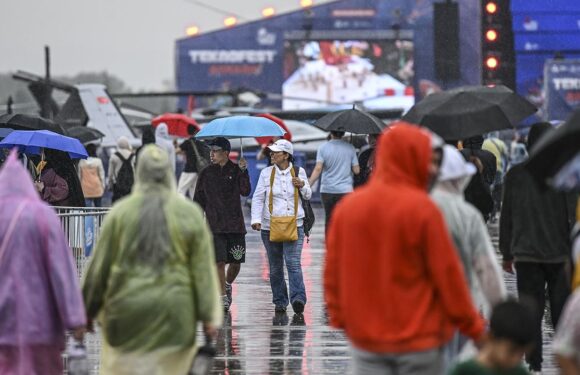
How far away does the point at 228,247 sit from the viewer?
16062 millimetres

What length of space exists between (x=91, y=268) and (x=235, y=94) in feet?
164

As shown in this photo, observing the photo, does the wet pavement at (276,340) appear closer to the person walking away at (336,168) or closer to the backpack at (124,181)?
the person walking away at (336,168)

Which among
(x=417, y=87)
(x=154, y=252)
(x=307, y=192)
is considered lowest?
(x=417, y=87)

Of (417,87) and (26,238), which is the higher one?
(26,238)

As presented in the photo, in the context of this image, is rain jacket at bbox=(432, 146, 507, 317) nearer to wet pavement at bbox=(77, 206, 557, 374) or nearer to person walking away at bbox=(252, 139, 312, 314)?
wet pavement at bbox=(77, 206, 557, 374)

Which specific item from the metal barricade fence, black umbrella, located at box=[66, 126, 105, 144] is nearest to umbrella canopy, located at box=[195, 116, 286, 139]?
the metal barricade fence

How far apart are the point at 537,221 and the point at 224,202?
515 cm

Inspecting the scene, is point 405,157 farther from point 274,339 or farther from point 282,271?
point 282,271

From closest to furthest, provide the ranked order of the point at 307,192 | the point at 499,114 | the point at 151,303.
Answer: the point at 151,303, the point at 499,114, the point at 307,192

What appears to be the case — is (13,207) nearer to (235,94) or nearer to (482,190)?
(482,190)

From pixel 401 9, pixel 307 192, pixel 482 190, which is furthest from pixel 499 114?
pixel 401 9

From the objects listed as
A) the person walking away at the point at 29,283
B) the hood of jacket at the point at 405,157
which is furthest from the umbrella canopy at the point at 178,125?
the hood of jacket at the point at 405,157

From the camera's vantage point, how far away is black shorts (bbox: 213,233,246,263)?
1603cm

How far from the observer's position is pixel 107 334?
27.6 feet
